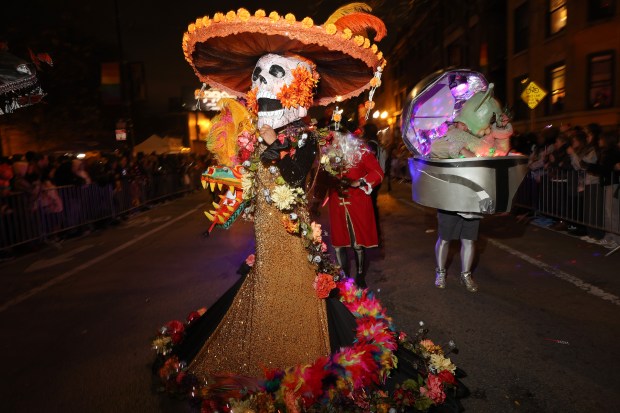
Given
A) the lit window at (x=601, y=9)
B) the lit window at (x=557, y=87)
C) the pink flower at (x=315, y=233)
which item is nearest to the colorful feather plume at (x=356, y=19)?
the pink flower at (x=315, y=233)

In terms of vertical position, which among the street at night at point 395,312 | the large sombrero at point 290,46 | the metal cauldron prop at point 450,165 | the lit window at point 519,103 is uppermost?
the lit window at point 519,103

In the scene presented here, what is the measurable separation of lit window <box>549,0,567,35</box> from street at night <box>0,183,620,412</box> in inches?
498

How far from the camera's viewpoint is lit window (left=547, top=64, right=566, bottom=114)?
719 inches

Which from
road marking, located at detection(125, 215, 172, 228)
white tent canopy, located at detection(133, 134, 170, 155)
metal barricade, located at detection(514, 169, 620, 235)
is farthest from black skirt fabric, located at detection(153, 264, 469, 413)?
white tent canopy, located at detection(133, 134, 170, 155)

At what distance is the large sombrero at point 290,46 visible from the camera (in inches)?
111

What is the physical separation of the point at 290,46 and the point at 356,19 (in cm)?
51

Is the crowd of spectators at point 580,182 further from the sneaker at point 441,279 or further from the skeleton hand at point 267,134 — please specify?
the skeleton hand at point 267,134

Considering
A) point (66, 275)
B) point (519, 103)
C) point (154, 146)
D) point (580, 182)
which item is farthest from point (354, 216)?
point (154, 146)

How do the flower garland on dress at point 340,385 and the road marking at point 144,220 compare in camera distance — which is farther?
the road marking at point 144,220

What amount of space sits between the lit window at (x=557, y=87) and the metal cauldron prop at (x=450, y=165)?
14977 mm

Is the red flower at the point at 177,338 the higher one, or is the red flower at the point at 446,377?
the red flower at the point at 177,338

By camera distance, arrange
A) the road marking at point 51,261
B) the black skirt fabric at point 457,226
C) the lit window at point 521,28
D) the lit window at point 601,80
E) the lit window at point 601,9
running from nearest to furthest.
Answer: the black skirt fabric at point 457,226 → the road marking at point 51,261 → the lit window at point 601,9 → the lit window at point 601,80 → the lit window at point 521,28

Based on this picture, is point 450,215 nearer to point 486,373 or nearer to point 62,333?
point 486,373

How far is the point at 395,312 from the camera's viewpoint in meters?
4.88
